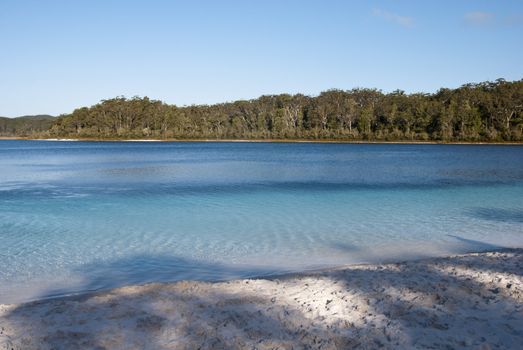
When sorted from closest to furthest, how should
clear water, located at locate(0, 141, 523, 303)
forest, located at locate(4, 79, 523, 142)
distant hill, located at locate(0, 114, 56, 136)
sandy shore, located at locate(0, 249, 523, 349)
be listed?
sandy shore, located at locate(0, 249, 523, 349)
clear water, located at locate(0, 141, 523, 303)
forest, located at locate(4, 79, 523, 142)
distant hill, located at locate(0, 114, 56, 136)

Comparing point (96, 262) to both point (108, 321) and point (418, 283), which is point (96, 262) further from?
point (418, 283)

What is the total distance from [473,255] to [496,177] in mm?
19978

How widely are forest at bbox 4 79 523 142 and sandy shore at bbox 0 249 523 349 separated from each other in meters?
81.3

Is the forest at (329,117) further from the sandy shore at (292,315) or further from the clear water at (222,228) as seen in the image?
the sandy shore at (292,315)

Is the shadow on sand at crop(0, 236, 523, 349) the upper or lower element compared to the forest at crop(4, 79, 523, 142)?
lower

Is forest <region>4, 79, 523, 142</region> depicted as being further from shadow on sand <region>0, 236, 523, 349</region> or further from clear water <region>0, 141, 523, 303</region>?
shadow on sand <region>0, 236, 523, 349</region>

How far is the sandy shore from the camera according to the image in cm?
438

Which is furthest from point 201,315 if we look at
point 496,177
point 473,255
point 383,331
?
point 496,177

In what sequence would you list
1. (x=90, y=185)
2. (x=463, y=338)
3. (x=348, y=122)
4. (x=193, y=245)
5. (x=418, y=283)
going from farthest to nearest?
(x=348, y=122) < (x=90, y=185) < (x=193, y=245) < (x=418, y=283) < (x=463, y=338)

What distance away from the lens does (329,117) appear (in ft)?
330

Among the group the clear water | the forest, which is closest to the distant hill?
the forest

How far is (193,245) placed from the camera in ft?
31.4

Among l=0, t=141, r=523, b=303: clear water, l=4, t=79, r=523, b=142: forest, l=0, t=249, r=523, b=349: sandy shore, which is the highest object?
l=4, t=79, r=523, b=142: forest

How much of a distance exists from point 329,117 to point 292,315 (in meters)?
97.4
